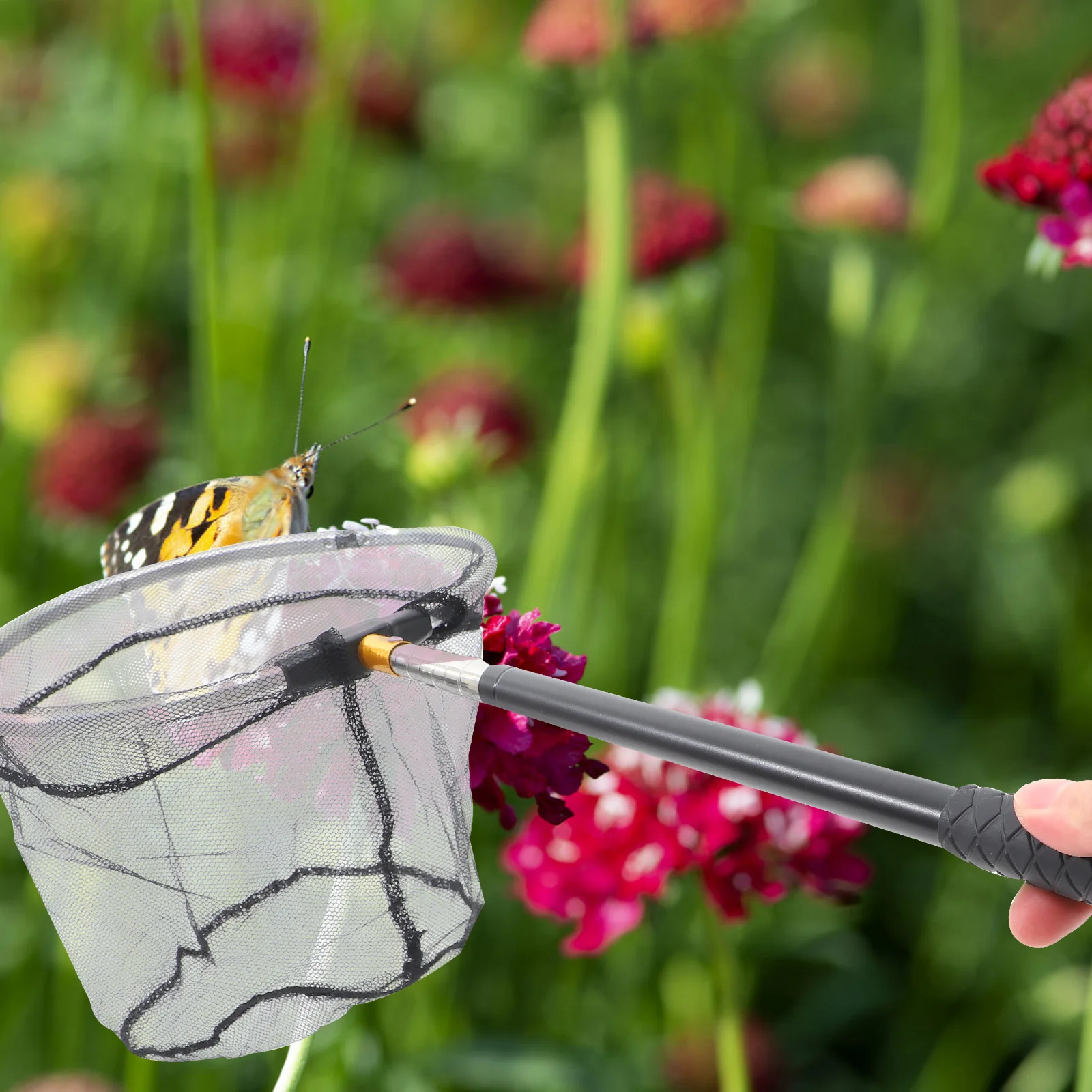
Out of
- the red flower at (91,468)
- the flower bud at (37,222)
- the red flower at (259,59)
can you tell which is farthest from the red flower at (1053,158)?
the flower bud at (37,222)

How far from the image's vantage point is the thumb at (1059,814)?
21 centimetres

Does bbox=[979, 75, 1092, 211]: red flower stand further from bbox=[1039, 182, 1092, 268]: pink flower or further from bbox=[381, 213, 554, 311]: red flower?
bbox=[381, 213, 554, 311]: red flower

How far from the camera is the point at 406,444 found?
855mm

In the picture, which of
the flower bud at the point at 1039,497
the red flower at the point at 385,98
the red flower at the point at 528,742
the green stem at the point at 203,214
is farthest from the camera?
the red flower at the point at 385,98

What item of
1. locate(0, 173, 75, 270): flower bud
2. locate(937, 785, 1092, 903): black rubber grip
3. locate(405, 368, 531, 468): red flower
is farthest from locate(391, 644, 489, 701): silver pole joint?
locate(0, 173, 75, 270): flower bud

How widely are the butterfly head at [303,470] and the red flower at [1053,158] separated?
1.03ft

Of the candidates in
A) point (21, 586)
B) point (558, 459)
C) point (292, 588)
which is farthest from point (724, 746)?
point (21, 586)

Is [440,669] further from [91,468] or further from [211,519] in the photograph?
[91,468]

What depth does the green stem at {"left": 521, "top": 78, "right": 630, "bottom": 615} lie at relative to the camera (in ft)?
2.46

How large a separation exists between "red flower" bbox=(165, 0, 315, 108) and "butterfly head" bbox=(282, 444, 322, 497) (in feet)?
2.56

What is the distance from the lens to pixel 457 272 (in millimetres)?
1158

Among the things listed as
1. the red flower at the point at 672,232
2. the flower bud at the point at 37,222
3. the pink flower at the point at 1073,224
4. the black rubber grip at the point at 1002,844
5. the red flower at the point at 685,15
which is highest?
the red flower at the point at 685,15

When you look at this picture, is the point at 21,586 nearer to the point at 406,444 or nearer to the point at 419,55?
the point at 406,444

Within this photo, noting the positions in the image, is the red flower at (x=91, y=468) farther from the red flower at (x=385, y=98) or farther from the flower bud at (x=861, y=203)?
the flower bud at (x=861, y=203)
